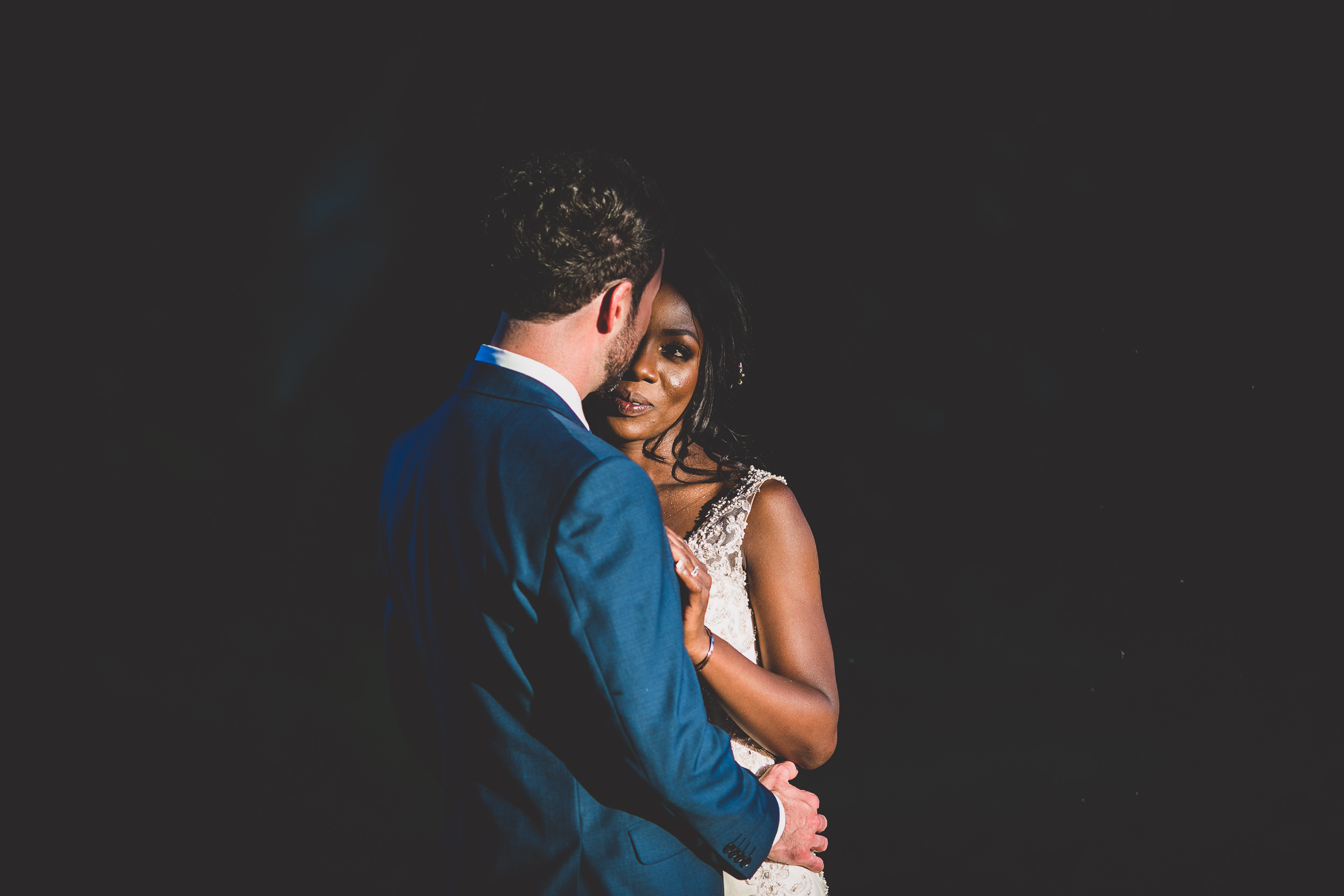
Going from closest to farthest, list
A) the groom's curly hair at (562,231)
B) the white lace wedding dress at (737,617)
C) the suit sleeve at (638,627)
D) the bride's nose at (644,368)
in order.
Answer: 1. the suit sleeve at (638,627)
2. the groom's curly hair at (562,231)
3. the white lace wedding dress at (737,617)
4. the bride's nose at (644,368)

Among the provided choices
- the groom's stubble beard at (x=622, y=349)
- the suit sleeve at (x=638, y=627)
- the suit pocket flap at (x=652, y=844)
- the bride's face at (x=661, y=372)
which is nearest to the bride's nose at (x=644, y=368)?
the bride's face at (x=661, y=372)

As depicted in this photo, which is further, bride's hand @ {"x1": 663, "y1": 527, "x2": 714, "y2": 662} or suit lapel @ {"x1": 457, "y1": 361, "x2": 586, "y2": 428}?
bride's hand @ {"x1": 663, "y1": 527, "x2": 714, "y2": 662}

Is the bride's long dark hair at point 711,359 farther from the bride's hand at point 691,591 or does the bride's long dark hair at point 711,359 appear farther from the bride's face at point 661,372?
the bride's hand at point 691,591

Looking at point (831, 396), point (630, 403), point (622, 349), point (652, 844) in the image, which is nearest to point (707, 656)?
point (652, 844)

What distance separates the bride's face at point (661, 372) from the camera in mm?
1758

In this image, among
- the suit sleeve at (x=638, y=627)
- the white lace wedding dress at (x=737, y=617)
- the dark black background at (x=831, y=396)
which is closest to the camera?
the suit sleeve at (x=638, y=627)

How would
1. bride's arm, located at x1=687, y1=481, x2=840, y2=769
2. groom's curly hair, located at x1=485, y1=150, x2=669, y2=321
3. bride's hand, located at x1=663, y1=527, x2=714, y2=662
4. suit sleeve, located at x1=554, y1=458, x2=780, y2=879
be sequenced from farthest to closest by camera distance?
bride's arm, located at x1=687, y1=481, x2=840, y2=769
bride's hand, located at x1=663, y1=527, x2=714, y2=662
groom's curly hair, located at x1=485, y1=150, x2=669, y2=321
suit sleeve, located at x1=554, y1=458, x2=780, y2=879

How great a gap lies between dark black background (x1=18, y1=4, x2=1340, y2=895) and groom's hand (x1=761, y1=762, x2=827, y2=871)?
1.39 meters

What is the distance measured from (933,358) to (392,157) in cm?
198

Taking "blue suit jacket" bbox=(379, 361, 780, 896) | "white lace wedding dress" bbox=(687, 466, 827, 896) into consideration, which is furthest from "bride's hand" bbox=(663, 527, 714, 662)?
"white lace wedding dress" bbox=(687, 466, 827, 896)

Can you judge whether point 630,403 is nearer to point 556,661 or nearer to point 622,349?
point 622,349

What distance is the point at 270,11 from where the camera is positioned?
255 cm

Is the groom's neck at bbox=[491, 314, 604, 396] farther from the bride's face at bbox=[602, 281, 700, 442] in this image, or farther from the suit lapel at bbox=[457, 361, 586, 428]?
the bride's face at bbox=[602, 281, 700, 442]

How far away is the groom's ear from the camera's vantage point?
1.09m
